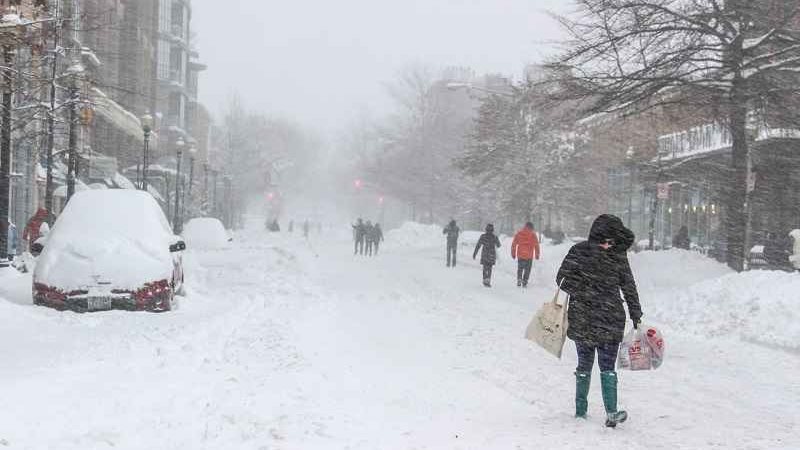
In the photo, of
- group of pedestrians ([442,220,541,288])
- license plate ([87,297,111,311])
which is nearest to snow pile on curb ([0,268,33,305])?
license plate ([87,297,111,311])

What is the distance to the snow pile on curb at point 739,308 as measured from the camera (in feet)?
42.8

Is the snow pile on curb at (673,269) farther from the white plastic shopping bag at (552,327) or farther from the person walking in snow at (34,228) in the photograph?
the person walking in snow at (34,228)

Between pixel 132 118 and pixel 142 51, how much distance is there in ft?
18.2

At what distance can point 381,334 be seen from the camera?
12.8 meters

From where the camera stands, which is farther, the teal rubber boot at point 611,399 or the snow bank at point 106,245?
the snow bank at point 106,245

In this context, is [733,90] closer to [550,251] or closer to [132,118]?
[550,251]

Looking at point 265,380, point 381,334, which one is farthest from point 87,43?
point 265,380

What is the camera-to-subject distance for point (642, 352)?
278 inches

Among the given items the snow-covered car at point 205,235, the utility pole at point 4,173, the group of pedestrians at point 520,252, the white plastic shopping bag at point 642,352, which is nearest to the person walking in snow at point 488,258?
the group of pedestrians at point 520,252

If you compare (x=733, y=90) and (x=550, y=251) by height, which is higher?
(x=733, y=90)

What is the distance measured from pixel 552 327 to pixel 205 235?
32.6 meters

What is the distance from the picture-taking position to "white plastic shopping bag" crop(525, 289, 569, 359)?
7547 mm

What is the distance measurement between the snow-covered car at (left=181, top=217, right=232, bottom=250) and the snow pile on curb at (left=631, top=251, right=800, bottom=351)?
23.5m

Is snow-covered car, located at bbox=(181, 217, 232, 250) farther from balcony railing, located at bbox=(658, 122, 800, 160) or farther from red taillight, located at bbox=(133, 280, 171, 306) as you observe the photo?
red taillight, located at bbox=(133, 280, 171, 306)
